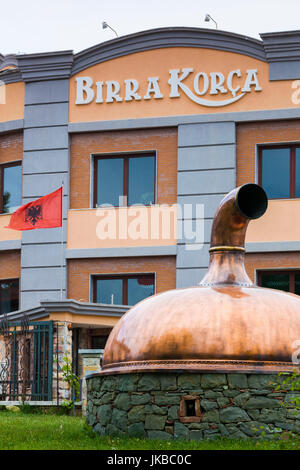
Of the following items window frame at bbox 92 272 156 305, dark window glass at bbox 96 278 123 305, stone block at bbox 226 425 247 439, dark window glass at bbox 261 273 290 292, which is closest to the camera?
stone block at bbox 226 425 247 439

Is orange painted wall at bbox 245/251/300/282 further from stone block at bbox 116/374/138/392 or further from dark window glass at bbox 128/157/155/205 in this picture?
stone block at bbox 116/374/138/392

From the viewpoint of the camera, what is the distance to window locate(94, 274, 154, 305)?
26438mm

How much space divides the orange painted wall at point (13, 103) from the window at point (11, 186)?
59.5 inches

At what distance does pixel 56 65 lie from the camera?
27562 millimetres

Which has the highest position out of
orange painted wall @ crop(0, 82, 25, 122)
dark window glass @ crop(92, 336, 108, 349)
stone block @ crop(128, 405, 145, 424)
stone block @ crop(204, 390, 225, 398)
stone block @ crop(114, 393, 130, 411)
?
orange painted wall @ crop(0, 82, 25, 122)

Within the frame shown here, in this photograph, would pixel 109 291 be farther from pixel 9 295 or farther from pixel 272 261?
pixel 272 261

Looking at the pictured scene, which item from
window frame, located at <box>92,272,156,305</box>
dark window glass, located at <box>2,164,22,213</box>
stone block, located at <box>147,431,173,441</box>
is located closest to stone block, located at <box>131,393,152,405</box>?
stone block, located at <box>147,431,173,441</box>

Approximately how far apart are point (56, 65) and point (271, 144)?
7063mm

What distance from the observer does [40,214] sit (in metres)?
25.7

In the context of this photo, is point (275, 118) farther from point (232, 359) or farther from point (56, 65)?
point (232, 359)

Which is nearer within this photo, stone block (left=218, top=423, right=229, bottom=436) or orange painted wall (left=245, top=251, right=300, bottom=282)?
stone block (left=218, top=423, right=229, bottom=436)

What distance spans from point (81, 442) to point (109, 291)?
14.0 meters

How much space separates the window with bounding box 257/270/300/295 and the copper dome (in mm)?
11588
